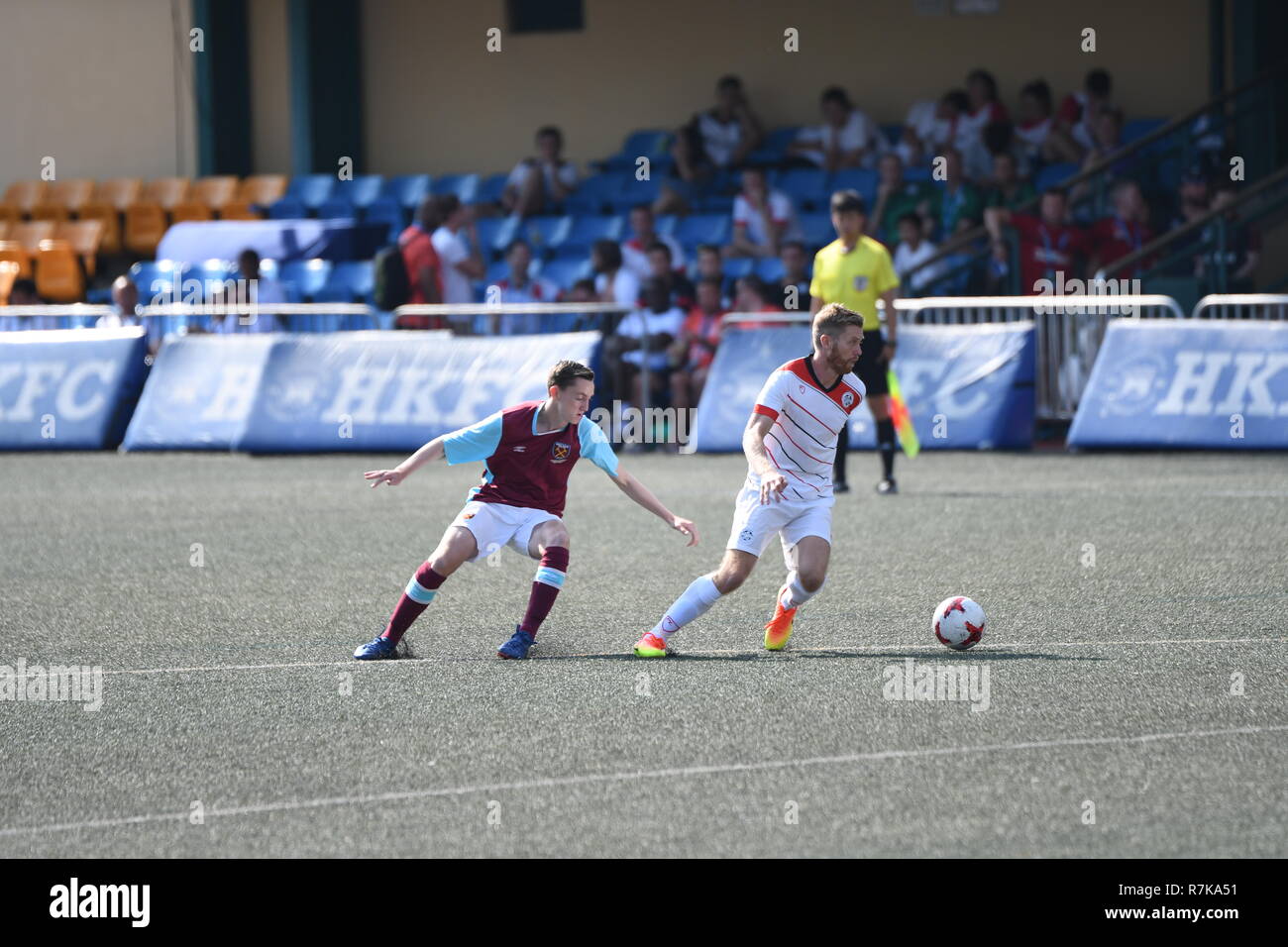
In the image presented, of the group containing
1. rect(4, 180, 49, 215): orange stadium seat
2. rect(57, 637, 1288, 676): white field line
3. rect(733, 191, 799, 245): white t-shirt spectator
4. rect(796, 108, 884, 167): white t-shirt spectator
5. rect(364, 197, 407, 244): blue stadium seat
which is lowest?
rect(57, 637, 1288, 676): white field line

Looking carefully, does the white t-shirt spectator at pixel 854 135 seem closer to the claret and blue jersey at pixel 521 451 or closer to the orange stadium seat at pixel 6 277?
the orange stadium seat at pixel 6 277

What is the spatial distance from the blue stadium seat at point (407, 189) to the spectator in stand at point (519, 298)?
3.28 metres

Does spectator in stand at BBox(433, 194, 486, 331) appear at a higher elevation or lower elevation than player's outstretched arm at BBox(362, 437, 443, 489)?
higher

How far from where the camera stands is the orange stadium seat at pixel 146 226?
26797mm

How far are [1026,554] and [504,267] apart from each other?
13423mm

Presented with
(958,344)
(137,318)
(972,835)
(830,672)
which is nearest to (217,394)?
(137,318)

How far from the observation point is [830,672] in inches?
309

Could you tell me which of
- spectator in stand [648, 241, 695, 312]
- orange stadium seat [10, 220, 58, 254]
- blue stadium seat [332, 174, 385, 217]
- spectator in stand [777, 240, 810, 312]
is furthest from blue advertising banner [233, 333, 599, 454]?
orange stadium seat [10, 220, 58, 254]

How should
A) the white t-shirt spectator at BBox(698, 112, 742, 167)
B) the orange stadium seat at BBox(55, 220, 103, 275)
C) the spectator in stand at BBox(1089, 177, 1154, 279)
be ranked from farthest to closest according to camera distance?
the orange stadium seat at BBox(55, 220, 103, 275) → the white t-shirt spectator at BBox(698, 112, 742, 167) → the spectator in stand at BBox(1089, 177, 1154, 279)

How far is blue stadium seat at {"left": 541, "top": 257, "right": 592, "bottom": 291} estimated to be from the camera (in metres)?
22.8

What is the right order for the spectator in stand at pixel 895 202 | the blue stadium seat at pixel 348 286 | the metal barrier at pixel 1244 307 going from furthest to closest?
the blue stadium seat at pixel 348 286
the spectator in stand at pixel 895 202
the metal barrier at pixel 1244 307

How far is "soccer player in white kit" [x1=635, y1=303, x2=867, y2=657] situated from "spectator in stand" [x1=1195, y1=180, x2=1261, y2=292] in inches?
445

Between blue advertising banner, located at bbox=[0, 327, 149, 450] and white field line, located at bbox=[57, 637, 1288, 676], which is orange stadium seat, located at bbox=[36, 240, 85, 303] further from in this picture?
white field line, located at bbox=[57, 637, 1288, 676]

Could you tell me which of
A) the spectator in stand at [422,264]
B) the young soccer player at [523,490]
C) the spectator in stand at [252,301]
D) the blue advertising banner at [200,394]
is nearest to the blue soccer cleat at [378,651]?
the young soccer player at [523,490]
